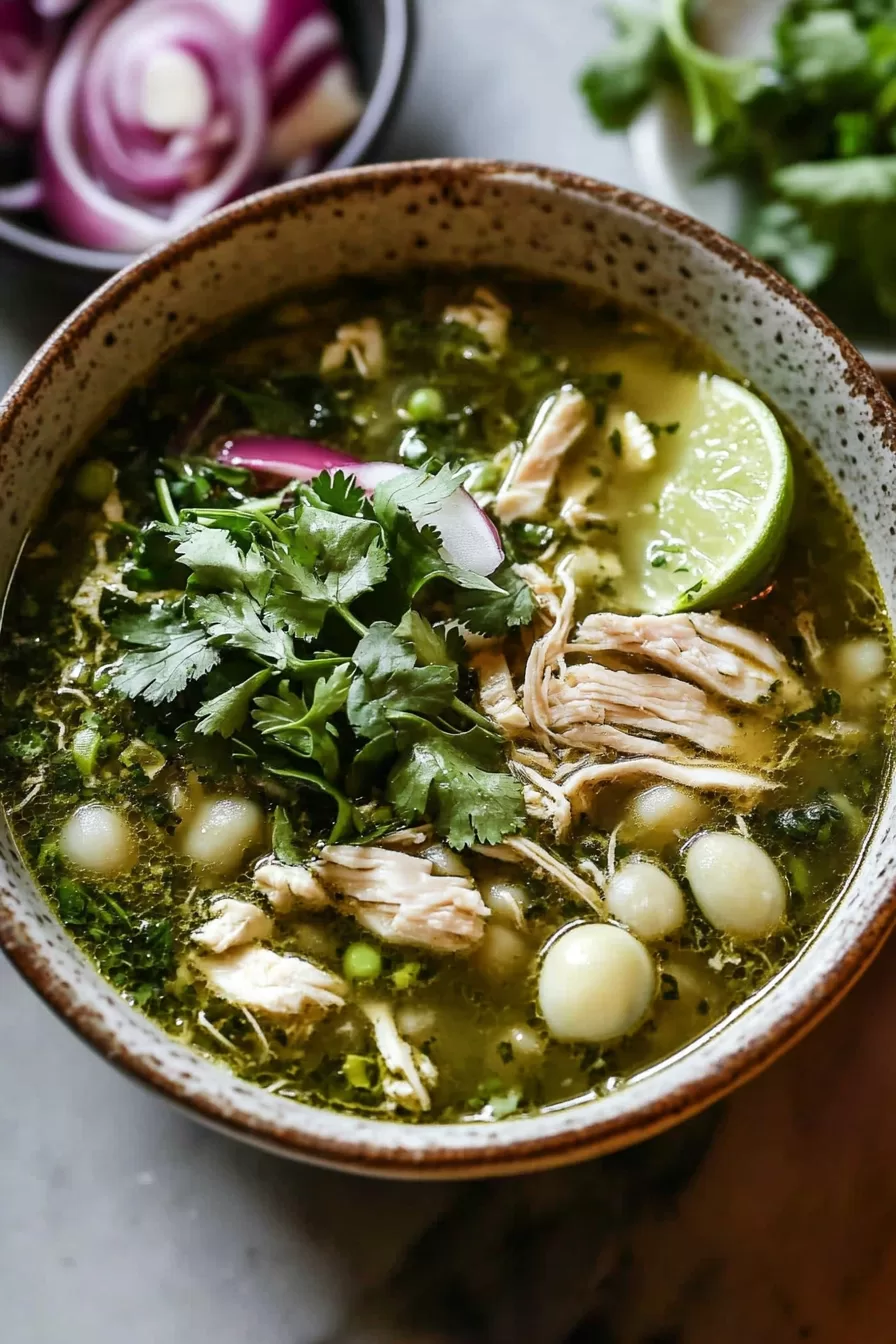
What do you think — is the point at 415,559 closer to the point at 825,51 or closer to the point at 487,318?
the point at 487,318

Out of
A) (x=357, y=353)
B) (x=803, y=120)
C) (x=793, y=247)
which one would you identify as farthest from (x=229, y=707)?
(x=803, y=120)

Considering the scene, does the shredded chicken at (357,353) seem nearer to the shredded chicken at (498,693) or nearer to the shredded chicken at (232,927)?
the shredded chicken at (498,693)

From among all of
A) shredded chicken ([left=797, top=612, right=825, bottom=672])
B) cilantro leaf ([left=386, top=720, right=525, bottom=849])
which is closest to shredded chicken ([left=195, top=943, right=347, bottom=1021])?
cilantro leaf ([left=386, top=720, right=525, bottom=849])

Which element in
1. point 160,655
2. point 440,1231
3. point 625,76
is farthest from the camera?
point 625,76

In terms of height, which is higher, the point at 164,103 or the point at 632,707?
the point at 164,103

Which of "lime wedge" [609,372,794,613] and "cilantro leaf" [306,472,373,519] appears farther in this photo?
"lime wedge" [609,372,794,613]

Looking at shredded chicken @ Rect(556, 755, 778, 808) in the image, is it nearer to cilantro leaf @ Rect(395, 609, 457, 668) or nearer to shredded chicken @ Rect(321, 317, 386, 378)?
cilantro leaf @ Rect(395, 609, 457, 668)

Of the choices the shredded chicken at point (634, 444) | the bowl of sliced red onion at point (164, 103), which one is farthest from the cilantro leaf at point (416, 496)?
the bowl of sliced red onion at point (164, 103)
